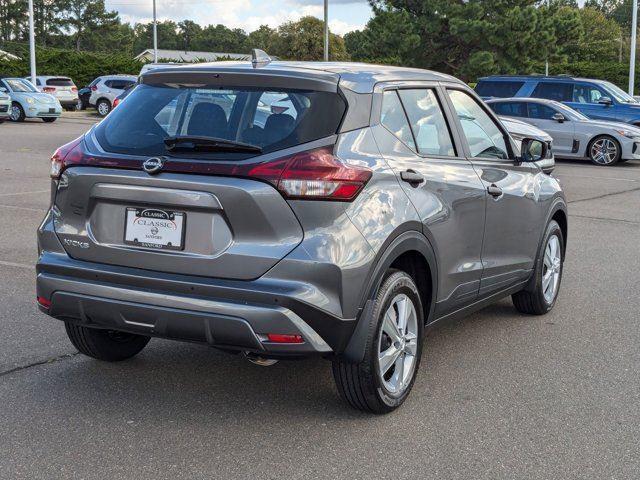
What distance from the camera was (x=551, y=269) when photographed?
661 cm

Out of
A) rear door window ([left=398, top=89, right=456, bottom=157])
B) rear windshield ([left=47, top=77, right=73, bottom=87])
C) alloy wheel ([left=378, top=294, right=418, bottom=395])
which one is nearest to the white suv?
rear windshield ([left=47, top=77, right=73, bottom=87])

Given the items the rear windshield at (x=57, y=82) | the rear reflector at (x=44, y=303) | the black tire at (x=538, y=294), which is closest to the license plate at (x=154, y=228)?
the rear reflector at (x=44, y=303)

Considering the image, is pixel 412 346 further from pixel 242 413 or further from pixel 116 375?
pixel 116 375

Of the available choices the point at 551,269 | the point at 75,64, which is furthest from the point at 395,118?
the point at 75,64

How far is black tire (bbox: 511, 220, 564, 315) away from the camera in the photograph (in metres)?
6.28

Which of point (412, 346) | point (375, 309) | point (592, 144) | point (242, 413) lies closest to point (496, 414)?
point (412, 346)

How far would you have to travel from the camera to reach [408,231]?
4.42 metres

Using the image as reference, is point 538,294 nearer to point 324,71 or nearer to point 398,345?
point 398,345

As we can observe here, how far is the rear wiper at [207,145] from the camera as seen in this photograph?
4.08 metres

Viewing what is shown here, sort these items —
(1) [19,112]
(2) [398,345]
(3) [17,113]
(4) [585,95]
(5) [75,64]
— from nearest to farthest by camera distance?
(2) [398,345]
(4) [585,95]
(1) [19,112]
(3) [17,113]
(5) [75,64]

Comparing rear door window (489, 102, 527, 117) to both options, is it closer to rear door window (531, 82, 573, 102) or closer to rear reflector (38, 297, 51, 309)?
rear door window (531, 82, 573, 102)

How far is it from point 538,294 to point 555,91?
59.0 feet

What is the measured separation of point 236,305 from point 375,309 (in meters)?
0.68

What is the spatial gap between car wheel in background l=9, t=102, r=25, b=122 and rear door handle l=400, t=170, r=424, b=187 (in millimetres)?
28968
